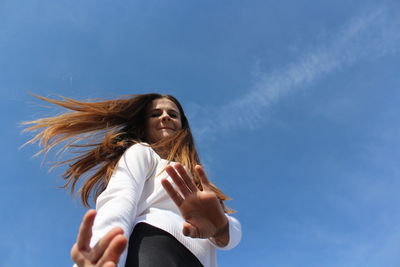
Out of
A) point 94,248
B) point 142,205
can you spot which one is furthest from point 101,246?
point 142,205

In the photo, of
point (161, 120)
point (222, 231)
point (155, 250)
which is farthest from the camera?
point (161, 120)

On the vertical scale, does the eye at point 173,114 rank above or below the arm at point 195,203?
above

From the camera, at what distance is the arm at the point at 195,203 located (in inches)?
71.9

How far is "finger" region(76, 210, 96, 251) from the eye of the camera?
1154 millimetres

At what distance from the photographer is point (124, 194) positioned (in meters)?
1.90

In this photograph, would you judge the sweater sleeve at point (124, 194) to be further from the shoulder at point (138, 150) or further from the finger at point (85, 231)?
the finger at point (85, 231)

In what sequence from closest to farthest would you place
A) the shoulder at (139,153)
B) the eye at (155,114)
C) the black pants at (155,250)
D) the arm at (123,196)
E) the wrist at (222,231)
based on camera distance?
the arm at (123,196) → the black pants at (155,250) → the wrist at (222,231) → the shoulder at (139,153) → the eye at (155,114)

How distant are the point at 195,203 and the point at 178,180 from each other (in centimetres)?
19

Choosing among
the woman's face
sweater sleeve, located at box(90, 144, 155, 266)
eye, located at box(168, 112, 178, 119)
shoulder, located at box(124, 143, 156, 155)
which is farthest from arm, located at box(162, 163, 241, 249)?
eye, located at box(168, 112, 178, 119)

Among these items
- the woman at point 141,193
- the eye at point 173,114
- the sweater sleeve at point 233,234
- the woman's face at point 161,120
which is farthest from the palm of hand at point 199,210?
the eye at point 173,114

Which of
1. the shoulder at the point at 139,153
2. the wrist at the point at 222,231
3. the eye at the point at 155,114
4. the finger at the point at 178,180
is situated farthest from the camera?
the eye at the point at 155,114

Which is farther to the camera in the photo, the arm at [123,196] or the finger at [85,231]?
the arm at [123,196]

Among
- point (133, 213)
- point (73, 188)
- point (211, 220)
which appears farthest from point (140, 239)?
point (73, 188)

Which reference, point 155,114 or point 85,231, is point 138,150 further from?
point 85,231
